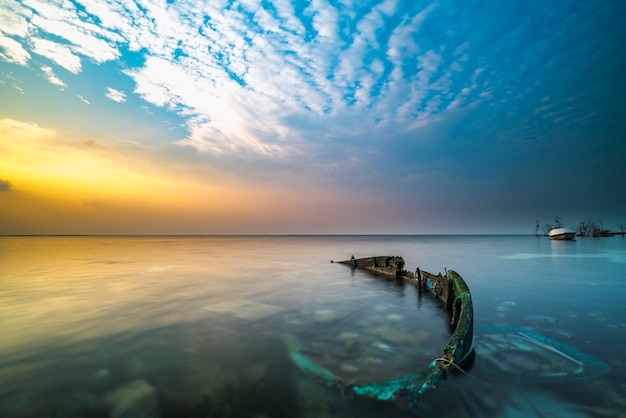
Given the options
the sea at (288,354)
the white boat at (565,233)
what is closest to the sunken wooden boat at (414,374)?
the sea at (288,354)

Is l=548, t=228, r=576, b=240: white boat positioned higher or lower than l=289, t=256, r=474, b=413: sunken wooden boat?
higher

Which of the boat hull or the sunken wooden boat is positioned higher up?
the boat hull

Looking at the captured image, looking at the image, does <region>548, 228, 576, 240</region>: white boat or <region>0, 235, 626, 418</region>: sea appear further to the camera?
<region>548, 228, 576, 240</region>: white boat

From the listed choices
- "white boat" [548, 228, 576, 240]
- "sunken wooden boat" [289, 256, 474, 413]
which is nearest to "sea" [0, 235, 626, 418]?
"sunken wooden boat" [289, 256, 474, 413]

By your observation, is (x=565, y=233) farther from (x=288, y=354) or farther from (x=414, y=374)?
(x=288, y=354)

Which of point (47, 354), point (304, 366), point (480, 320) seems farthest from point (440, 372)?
point (47, 354)

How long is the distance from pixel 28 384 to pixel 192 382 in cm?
459

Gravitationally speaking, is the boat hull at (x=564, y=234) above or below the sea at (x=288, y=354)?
above

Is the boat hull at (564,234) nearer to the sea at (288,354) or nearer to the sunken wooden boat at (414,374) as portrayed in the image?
the sea at (288,354)

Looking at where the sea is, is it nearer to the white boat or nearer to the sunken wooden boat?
the sunken wooden boat

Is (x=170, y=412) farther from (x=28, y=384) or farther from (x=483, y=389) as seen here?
(x=483, y=389)

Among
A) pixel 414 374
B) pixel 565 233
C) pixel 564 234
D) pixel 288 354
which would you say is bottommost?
pixel 288 354

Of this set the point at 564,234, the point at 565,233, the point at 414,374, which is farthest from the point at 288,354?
the point at 564,234

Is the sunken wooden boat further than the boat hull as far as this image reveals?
No
